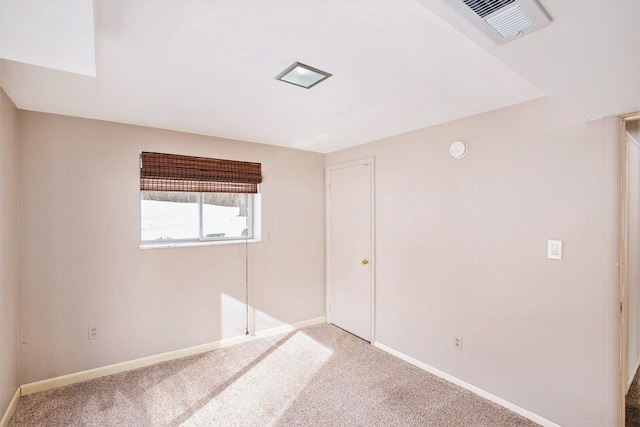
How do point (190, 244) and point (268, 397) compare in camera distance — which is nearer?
point (268, 397)

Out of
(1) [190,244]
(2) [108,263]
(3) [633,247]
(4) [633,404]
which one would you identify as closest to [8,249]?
(2) [108,263]

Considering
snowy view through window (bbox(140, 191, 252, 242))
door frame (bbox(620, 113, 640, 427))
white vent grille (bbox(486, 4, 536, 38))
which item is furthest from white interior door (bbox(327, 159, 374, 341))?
white vent grille (bbox(486, 4, 536, 38))

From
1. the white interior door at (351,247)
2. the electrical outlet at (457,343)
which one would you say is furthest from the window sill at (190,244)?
the electrical outlet at (457,343)

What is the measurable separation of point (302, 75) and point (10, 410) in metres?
3.13

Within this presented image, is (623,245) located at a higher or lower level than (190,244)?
higher

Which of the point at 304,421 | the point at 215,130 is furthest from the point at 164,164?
the point at 304,421

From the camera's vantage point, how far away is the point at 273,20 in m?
1.38

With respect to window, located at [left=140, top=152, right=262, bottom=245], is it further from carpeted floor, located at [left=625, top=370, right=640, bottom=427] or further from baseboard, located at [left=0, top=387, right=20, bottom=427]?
carpeted floor, located at [left=625, top=370, right=640, bottom=427]

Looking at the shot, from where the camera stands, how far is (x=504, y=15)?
1.03 meters

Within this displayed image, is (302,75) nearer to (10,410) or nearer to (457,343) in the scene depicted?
Answer: (457,343)

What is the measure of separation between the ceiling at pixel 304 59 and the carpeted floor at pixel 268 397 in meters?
2.25

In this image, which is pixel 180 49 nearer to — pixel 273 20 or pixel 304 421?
pixel 273 20

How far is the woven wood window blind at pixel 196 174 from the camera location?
308 cm

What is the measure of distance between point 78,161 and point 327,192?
2.65 m
